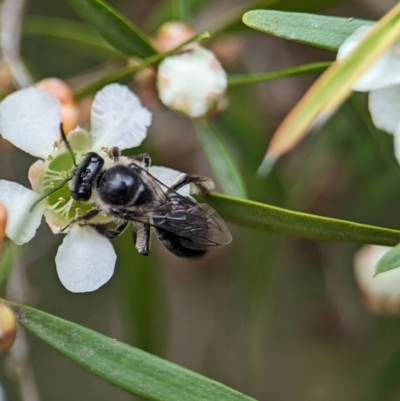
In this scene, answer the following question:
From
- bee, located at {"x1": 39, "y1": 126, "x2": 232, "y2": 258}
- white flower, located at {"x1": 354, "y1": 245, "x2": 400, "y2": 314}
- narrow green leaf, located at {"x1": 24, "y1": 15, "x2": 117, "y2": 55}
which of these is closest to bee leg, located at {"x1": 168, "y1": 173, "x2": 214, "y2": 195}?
bee, located at {"x1": 39, "y1": 126, "x2": 232, "y2": 258}

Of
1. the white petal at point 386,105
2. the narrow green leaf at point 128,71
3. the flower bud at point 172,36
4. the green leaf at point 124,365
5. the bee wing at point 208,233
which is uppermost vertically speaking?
the flower bud at point 172,36

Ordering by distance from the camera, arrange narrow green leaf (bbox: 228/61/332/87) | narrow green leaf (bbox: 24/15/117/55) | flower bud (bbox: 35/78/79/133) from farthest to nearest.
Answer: narrow green leaf (bbox: 24/15/117/55) < flower bud (bbox: 35/78/79/133) < narrow green leaf (bbox: 228/61/332/87)

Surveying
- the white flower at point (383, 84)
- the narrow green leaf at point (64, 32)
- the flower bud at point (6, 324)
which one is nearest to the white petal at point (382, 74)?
the white flower at point (383, 84)

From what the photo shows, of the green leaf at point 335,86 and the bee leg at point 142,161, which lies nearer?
the green leaf at point 335,86

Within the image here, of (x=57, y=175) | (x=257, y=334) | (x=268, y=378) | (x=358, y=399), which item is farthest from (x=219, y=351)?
(x=57, y=175)

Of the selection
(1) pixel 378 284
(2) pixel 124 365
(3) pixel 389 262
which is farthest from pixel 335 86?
(1) pixel 378 284

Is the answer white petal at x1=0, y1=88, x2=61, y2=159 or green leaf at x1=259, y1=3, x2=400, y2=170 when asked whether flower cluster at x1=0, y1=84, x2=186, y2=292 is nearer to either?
white petal at x1=0, y1=88, x2=61, y2=159

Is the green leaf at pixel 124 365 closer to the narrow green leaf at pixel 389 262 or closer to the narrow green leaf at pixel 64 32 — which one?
the narrow green leaf at pixel 389 262
